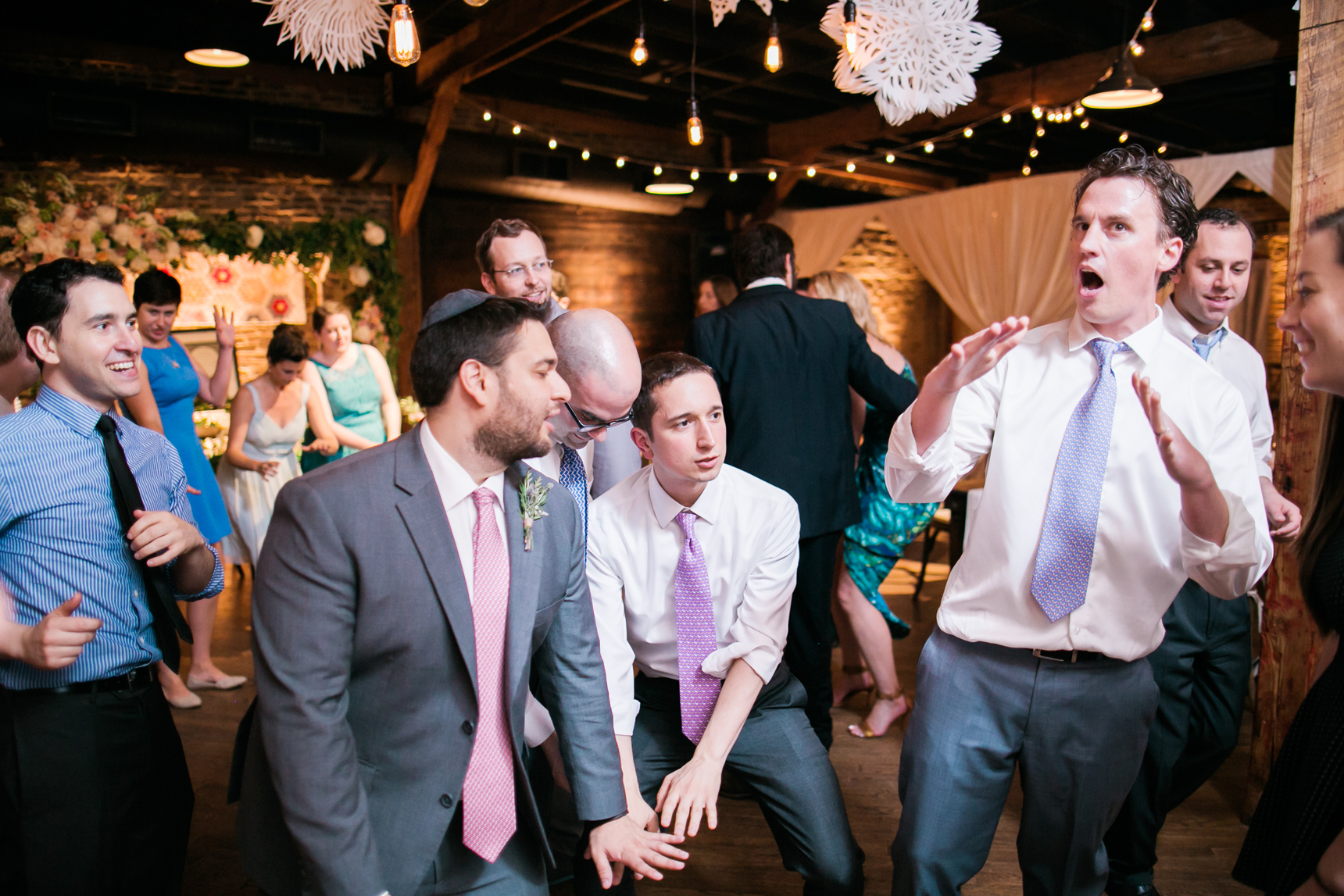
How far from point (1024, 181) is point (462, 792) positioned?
7.62 m

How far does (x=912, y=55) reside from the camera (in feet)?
9.93

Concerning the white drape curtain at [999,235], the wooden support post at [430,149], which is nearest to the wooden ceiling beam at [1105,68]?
the white drape curtain at [999,235]

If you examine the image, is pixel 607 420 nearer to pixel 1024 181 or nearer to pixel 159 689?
pixel 159 689

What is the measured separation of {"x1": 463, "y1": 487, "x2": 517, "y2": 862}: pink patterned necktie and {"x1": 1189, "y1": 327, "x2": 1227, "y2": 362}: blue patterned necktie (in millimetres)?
2081

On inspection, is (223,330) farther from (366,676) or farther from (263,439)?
(366,676)

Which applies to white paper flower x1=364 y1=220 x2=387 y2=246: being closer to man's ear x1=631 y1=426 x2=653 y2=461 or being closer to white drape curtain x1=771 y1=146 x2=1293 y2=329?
white drape curtain x1=771 y1=146 x2=1293 y2=329

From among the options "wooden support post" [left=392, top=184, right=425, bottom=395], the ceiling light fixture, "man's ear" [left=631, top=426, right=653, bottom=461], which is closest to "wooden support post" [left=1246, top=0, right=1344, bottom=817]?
"man's ear" [left=631, top=426, right=653, bottom=461]

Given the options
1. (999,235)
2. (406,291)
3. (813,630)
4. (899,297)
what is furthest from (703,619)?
(899,297)

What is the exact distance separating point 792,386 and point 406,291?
18.1 feet

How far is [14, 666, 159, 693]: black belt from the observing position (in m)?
Answer: 1.71

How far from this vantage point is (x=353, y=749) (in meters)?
1.45

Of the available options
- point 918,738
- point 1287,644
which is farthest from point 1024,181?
point 918,738

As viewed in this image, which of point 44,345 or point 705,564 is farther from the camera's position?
point 705,564

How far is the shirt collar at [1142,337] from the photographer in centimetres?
169
